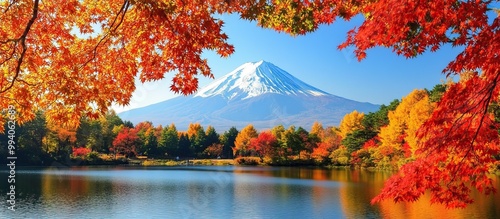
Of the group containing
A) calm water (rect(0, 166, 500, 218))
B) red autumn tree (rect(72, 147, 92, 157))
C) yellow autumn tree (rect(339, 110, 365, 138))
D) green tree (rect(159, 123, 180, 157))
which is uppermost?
yellow autumn tree (rect(339, 110, 365, 138))

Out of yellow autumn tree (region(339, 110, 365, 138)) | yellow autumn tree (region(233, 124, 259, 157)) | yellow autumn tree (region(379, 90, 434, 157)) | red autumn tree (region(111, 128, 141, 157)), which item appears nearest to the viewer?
yellow autumn tree (region(379, 90, 434, 157))

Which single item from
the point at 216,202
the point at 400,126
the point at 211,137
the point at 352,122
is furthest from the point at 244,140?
the point at 216,202

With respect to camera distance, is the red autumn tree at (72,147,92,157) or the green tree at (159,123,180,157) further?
the green tree at (159,123,180,157)

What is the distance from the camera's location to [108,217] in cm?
1242

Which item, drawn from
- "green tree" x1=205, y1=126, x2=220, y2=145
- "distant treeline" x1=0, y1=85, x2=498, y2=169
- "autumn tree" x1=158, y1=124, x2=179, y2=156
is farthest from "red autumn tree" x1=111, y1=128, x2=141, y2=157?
"green tree" x1=205, y1=126, x2=220, y2=145

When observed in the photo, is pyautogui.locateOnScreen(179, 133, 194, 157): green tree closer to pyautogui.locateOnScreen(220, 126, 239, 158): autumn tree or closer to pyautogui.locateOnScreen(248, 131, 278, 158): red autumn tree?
pyautogui.locateOnScreen(220, 126, 239, 158): autumn tree

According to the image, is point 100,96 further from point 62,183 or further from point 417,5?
point 62,183

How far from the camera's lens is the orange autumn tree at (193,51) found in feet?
14.0

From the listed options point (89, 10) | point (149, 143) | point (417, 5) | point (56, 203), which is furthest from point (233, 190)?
point (149, 143)

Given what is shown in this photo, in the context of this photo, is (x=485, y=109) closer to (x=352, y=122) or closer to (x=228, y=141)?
(x=352, y=122)

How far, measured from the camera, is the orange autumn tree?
4.28m

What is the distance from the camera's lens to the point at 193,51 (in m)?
4.49

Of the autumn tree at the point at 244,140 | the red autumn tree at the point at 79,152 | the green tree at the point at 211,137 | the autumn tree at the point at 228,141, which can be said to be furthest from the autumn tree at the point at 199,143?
the red autumn tree at the point at 79,152

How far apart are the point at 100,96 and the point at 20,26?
3.65ft
